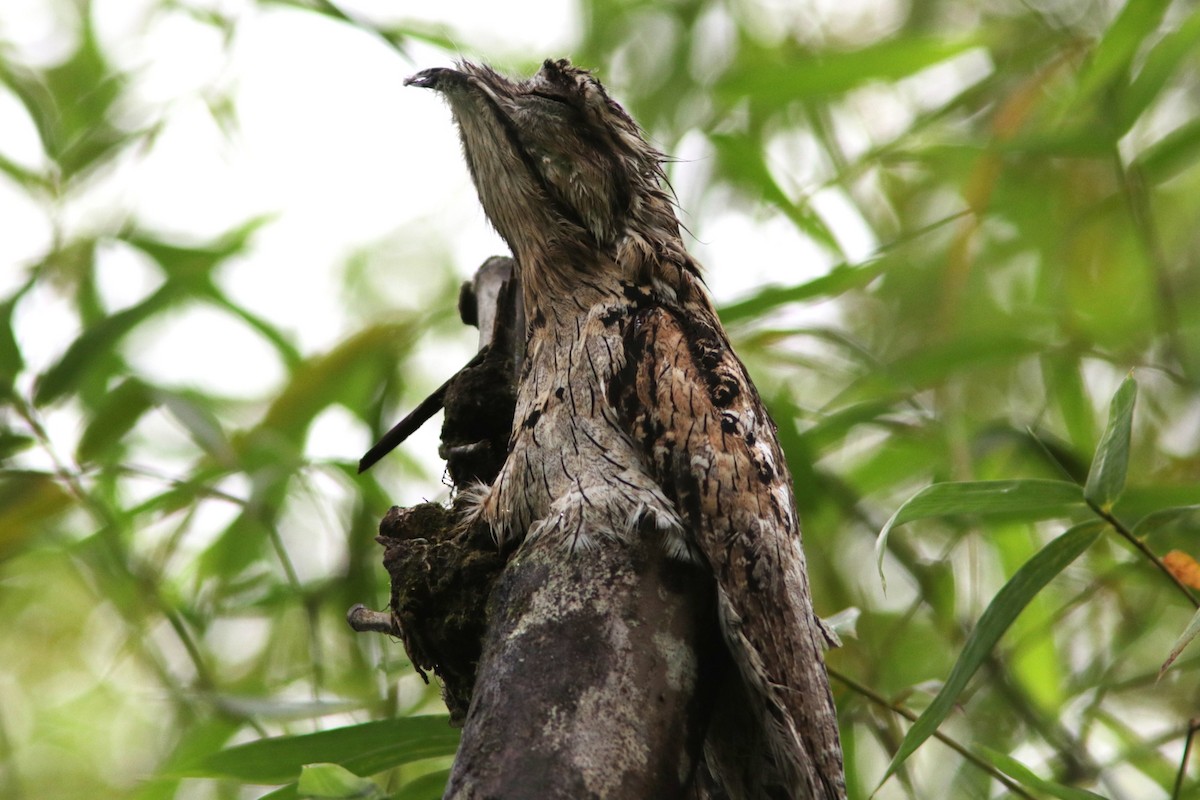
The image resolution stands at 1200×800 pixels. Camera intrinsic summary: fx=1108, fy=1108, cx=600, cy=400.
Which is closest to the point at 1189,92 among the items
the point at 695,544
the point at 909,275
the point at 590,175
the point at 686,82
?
the point at 909,275

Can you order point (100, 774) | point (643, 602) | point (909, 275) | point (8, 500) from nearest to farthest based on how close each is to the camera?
point (643, 602), point (8, 500), point (909, 275), point (100, 774)

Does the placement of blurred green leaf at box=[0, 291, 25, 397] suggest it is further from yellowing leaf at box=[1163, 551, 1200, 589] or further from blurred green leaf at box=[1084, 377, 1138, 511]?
yellowing leaf at box=[1163, 551, 1200, 589]

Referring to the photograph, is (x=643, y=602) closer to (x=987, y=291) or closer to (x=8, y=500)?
(x=8, y=500)

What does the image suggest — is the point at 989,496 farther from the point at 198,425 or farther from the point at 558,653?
the point at 198,425

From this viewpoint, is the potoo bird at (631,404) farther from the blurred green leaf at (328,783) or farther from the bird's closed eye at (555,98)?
the blurred green leaf at (328,783)

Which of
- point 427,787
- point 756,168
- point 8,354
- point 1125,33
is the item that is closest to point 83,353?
point 8,354

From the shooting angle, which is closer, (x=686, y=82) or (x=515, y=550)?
(x=515, y=550)

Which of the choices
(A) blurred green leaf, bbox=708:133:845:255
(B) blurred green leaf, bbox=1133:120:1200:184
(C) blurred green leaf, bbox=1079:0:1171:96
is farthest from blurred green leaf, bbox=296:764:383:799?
(B) blurred green leaf, bbox=1133:120:1200:184

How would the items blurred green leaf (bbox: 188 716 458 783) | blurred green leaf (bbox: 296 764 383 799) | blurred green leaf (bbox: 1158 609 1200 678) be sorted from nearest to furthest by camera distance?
blurred green leaf (bbox: 1158 609 1200 678) < blurred green leaf (bbox: 296 764 383 799) < blurred green leaf (bbox: 188 716 458 783)
